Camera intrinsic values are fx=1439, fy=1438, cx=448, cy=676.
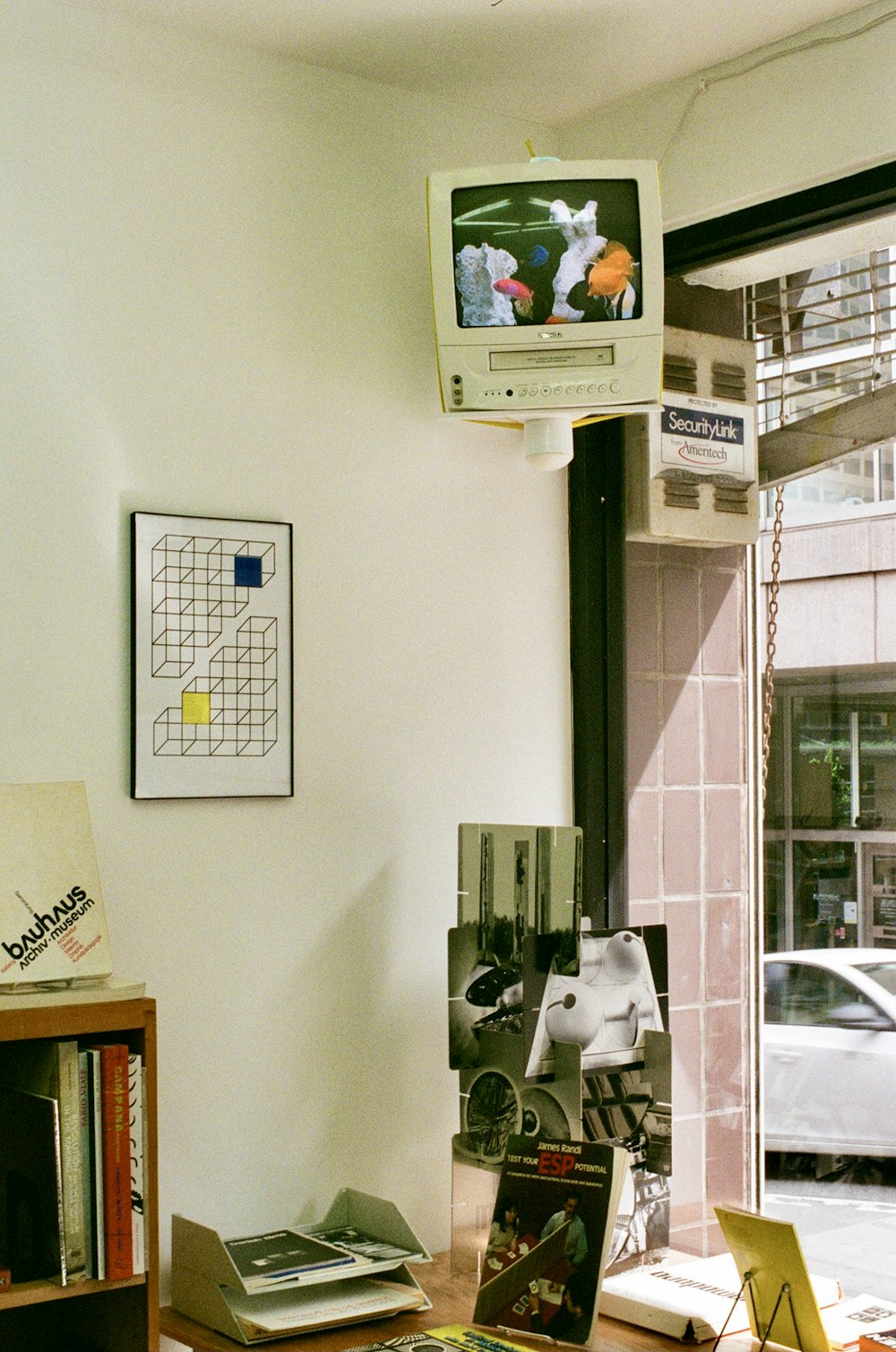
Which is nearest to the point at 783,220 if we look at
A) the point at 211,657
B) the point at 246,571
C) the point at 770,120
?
the point at 770,120

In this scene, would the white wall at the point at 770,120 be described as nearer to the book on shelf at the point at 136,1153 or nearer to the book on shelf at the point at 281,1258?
the book on shelf at the point at 136,1153

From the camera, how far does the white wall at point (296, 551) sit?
7.55ft

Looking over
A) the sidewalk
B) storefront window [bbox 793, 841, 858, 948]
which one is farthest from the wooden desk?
storefront window [bbox 793, 841, 858, 948]

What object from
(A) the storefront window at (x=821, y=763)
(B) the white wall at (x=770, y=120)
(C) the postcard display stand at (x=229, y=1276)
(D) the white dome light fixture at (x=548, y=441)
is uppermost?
(B) the white wall at (x=770, y=120)

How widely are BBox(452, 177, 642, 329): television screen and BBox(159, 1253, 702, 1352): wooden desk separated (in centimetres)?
158

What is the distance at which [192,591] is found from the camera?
2400 mm

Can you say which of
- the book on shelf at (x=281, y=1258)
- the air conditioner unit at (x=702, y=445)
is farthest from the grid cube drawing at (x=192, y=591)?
the book on shelf at (x=281, y=1258)

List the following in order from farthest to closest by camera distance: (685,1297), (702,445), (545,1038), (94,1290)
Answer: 1. (702,445)
2. (545,1038)
3. (685,1297)
4. (94,1290)

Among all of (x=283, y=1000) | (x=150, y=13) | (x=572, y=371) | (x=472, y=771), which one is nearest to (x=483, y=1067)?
(x=283, y=1000)

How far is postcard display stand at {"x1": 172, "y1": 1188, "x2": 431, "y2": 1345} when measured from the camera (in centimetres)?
211

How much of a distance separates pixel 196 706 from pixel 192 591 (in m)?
0.19

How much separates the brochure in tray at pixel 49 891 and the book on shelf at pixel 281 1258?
1.68ft

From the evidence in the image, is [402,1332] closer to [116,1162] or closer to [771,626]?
[116,1162]

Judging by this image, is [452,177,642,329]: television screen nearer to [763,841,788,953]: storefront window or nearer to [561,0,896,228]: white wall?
[561,0,896,228]: white wall
